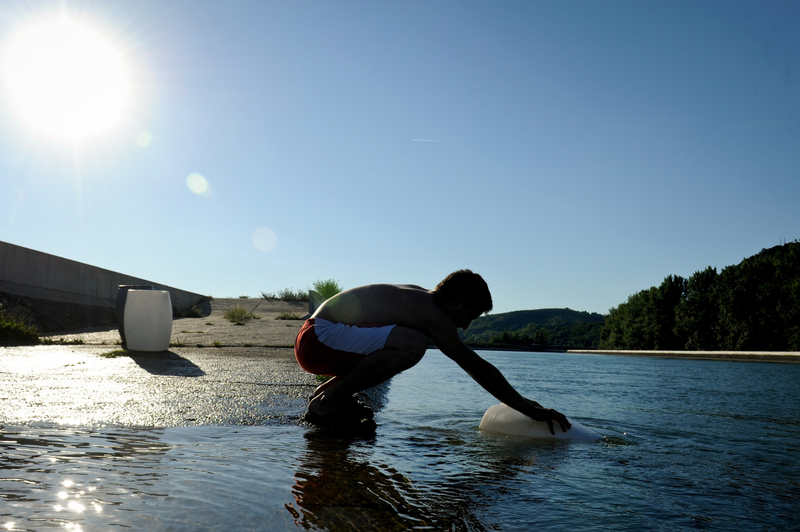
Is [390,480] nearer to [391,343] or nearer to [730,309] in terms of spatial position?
[391,343]

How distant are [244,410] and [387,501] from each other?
1775 millimetres

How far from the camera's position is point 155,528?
1.19m

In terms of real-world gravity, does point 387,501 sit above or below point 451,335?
below

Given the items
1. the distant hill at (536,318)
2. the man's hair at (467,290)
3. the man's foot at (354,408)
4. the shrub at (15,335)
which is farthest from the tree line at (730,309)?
the distant hill at (536,318)

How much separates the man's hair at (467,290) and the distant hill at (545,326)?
43561 millimetres

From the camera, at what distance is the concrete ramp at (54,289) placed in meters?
11.5

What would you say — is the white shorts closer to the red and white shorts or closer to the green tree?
the red and white shorts

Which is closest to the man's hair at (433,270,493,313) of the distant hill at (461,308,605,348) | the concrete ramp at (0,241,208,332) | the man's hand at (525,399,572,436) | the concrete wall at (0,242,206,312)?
the man's hand at (525,399,572,436)

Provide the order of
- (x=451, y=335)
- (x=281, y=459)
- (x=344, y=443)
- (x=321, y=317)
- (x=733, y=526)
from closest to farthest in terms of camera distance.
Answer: (x=733, y=526) → (x=281, y=459) → (x=344, y=443) → (x=451, y=335) → (x=321, y=317)

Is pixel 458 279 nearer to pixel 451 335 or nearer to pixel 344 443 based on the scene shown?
pixel 451 335

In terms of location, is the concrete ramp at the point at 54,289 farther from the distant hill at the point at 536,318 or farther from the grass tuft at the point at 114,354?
the distant hill at the point at 536,318

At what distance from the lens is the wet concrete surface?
2.72 metres

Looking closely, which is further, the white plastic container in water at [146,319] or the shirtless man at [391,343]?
the white plastic container in water at [146,319]

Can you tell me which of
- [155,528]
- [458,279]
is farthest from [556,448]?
[155,528]
